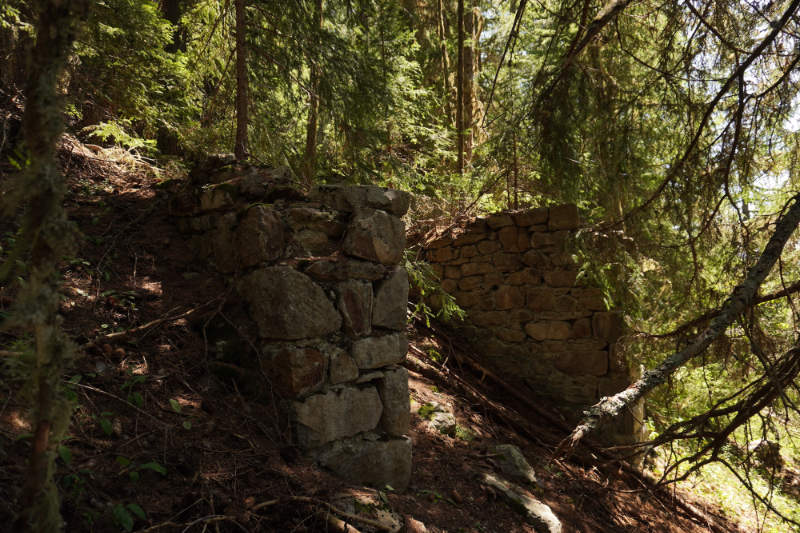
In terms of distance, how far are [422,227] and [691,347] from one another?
423 centimetres

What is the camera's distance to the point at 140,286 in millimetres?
2766

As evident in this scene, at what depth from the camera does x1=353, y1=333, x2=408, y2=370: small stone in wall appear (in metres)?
2.65

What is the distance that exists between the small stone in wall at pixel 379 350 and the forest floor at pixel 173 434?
570mm

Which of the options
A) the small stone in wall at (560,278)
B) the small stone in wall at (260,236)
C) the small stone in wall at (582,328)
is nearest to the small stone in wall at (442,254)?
the small stone in wall at (560,278)

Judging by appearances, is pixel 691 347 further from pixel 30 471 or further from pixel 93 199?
pixel 93 199

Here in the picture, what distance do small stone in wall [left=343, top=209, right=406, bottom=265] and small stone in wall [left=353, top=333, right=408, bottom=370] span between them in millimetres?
479

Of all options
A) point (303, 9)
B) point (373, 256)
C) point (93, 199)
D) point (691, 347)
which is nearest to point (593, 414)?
point (691, 347)

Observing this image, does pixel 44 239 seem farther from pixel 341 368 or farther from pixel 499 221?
pixel 499 221

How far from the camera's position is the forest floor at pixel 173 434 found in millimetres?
1661

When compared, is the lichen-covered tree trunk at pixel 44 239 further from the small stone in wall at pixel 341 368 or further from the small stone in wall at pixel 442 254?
the small stone in wall at pixel 442 254

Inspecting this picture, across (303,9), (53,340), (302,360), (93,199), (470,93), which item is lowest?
(302,360)

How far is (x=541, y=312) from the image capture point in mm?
5406

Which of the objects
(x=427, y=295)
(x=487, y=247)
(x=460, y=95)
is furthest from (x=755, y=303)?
(x=460, y=95)

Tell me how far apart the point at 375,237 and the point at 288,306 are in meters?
0.70
